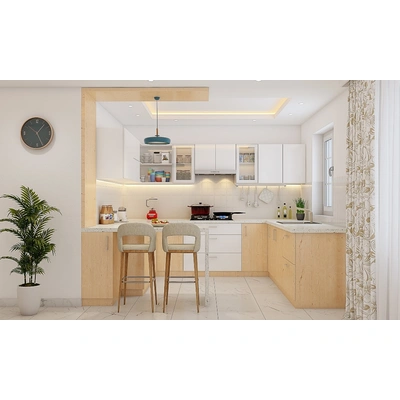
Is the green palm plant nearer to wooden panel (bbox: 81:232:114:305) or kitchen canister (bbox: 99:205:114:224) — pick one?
wooden panel (bbox: 81:232:114:305)

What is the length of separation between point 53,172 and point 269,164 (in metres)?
3.60

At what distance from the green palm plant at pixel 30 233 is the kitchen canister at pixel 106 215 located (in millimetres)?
918

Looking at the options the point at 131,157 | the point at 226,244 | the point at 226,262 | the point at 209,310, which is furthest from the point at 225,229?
the point at 209,310

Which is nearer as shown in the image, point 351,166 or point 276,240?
point 351,166

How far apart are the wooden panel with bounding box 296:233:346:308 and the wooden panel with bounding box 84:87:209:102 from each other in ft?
7.02

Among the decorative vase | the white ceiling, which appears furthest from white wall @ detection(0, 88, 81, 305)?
the decorative vase

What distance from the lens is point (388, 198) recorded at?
362cm

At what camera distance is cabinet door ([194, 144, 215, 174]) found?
22.6 feet

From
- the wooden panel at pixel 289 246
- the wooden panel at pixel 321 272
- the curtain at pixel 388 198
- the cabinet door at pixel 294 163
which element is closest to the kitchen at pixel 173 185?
the cabinet door at pixel 294 163

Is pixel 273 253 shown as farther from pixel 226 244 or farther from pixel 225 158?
pixel 225 158

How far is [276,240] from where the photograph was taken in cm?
571

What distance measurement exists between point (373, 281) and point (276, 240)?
2075 millimetres
